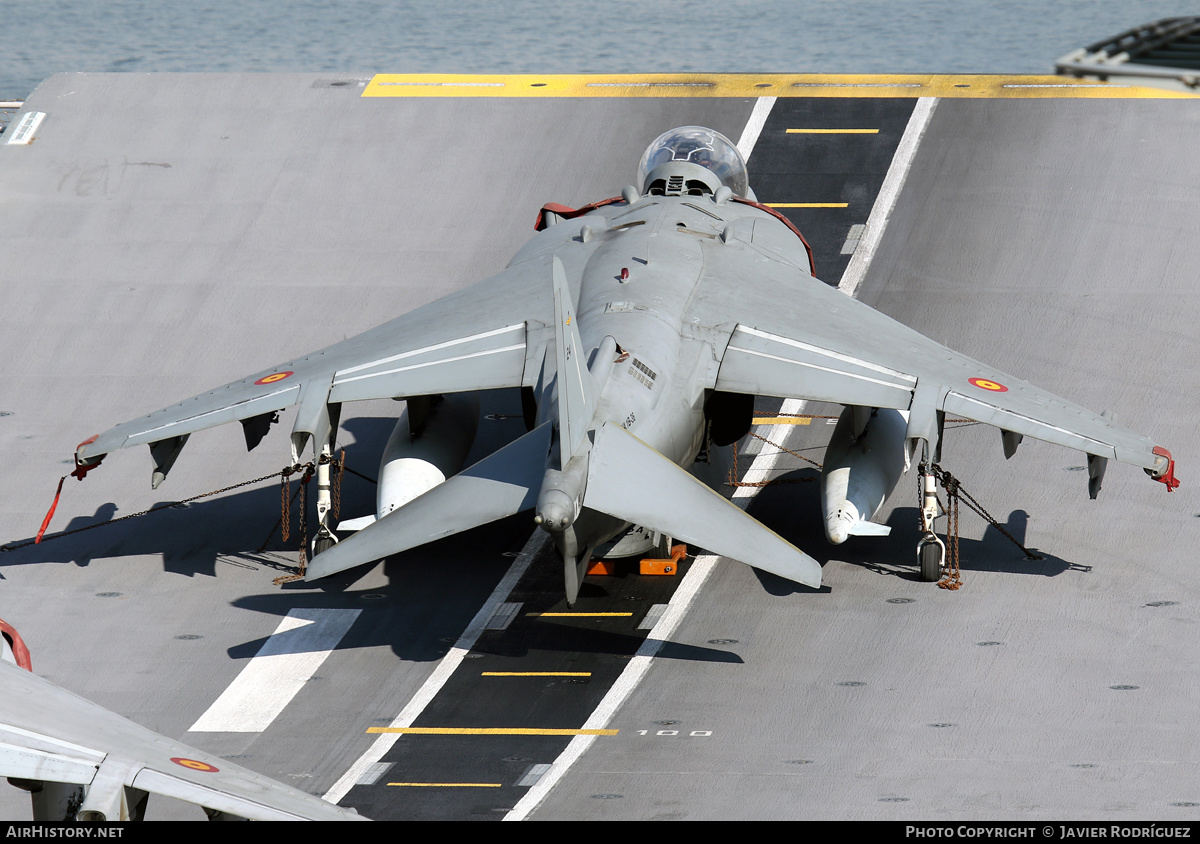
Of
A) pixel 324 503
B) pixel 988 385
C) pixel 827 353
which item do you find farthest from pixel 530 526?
pixel 988 385

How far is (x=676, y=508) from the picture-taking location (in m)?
22.6

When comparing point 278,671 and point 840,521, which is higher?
point 840,521

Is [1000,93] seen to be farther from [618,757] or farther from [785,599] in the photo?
[618,757]

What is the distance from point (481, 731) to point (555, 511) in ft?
12.0

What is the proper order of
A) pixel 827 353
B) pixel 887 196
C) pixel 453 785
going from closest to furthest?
pixel 453 785, pixel 827 353, pixel 887 196

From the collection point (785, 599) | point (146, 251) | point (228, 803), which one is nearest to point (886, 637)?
point (785, 599)

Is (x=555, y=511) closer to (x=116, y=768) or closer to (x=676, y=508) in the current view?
(x=676, y=508)

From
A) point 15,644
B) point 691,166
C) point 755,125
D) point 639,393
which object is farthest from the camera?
point 755,125

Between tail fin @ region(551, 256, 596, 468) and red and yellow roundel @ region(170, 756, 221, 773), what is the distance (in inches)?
355

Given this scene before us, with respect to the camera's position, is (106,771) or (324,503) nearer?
(106,771)

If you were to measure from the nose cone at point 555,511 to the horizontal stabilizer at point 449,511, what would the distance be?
0.96 m

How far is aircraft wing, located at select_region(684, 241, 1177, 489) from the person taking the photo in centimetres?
2566

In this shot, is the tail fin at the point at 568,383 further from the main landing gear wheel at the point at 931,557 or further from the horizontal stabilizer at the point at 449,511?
the main landing gear wheel at the point at 931,557

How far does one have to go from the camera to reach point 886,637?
2525cm
